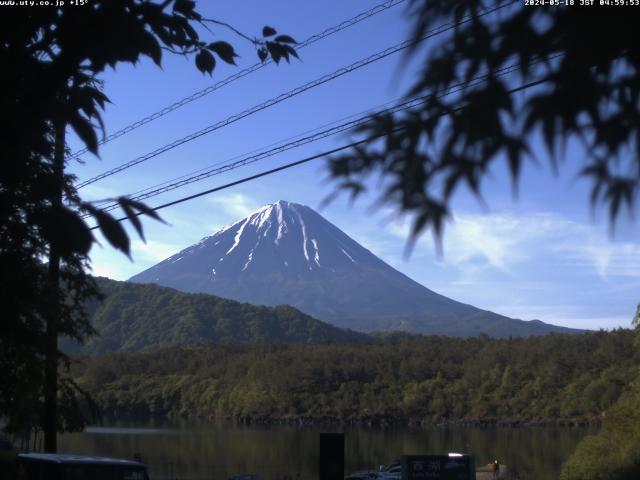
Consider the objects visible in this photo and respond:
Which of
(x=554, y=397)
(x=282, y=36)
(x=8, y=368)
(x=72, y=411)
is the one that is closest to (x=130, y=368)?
(x=554, y=397)

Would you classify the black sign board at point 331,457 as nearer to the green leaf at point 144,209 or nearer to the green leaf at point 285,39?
the green leaf at point 285,39

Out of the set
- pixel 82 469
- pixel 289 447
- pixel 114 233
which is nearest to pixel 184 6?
pixel 114 233

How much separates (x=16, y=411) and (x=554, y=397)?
259ft

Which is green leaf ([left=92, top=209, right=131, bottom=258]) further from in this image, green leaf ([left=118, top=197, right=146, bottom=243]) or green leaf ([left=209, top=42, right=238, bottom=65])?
green leaf ([left=209, top=42, right=238, bottom=65])

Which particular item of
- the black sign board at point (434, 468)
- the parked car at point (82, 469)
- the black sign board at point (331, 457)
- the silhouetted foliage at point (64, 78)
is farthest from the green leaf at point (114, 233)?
the black sign board at point (434, 468)

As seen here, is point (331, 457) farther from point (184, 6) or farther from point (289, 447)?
point (289, 447)

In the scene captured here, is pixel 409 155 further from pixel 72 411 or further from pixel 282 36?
pixel 72 411

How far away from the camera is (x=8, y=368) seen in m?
10.4

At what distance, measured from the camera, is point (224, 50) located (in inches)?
194

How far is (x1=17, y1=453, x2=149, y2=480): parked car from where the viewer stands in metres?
11.4

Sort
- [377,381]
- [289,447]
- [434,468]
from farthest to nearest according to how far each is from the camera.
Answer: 1. [377,381]
2. [289,447]
3. [434,468]

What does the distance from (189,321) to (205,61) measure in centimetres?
16063

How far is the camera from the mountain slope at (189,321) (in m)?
157

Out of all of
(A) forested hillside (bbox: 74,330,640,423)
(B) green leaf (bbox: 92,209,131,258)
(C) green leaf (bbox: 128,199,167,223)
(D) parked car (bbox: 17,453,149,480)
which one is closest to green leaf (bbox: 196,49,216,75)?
(C) green leaf (bbox: 128,199,167,223)
